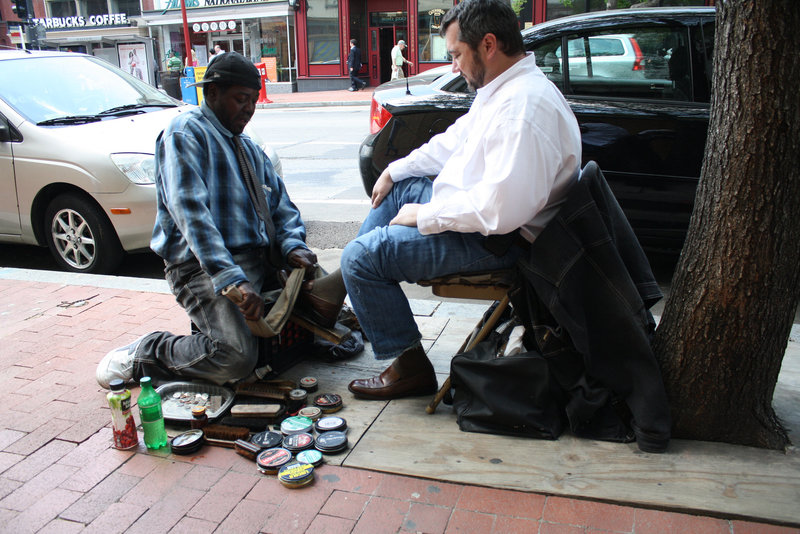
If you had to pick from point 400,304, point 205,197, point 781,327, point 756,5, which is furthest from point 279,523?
point 756,5

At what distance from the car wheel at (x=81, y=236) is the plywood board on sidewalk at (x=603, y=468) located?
10.7ft

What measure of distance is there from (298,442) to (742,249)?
180cm

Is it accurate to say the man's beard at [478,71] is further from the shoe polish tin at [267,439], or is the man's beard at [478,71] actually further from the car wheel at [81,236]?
the car wheel at [81,236]

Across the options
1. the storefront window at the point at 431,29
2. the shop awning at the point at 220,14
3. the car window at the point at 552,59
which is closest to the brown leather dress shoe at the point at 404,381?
the car window at the point at 552,59

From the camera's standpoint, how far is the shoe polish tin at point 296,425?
2.81 meters

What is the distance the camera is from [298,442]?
8.95 feet

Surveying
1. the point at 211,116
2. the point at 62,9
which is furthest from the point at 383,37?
the point at 211,116

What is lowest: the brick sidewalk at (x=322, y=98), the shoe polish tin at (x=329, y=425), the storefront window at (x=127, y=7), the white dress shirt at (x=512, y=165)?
the shoe polish tin at (x=329, y=425)

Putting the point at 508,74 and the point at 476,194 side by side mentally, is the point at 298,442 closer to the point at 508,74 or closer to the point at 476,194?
the point at 476,194

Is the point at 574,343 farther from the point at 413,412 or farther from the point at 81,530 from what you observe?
the point at 81,530

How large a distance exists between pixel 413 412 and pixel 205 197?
1.30m

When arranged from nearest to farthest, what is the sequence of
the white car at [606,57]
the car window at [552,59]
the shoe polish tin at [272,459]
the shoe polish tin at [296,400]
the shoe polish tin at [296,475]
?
the shoe polish tin at [296,475] < the shoe polish tin at [272,459] < the shoe polish tin at [296,400] < the white car at [606,57] < the car window at [552,59]

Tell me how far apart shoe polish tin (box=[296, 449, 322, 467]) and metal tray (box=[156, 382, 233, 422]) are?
0.52 m

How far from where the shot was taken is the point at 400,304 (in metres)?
2.93
